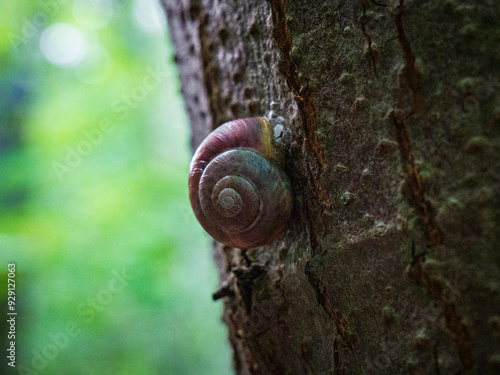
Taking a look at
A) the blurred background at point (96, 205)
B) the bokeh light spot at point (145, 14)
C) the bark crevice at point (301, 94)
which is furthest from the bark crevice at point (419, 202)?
the bokeh light spot at point (145, 14)

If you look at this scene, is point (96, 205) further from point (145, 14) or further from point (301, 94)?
point (301, 94)

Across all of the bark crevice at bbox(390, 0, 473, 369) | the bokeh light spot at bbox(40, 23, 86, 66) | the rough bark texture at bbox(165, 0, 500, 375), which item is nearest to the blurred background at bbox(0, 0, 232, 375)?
the bokeh light spot at bbox(40, 23, 86, 66)

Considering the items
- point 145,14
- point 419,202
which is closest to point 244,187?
point 419,202

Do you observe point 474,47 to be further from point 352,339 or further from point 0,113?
point 0,113

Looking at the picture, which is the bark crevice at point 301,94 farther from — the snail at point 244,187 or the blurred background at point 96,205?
the blurred background at point 96,205

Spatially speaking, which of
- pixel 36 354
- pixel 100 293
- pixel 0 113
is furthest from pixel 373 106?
pixel 0 113
